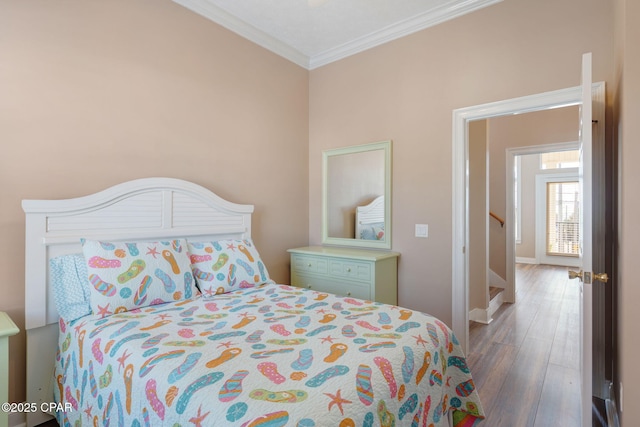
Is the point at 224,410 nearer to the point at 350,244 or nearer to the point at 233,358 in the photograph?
the point at 233,358

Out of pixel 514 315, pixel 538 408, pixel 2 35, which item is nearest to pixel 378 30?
pixel 2 35

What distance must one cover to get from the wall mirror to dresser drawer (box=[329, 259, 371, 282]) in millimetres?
397

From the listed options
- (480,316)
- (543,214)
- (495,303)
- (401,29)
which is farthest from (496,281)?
(543,214)

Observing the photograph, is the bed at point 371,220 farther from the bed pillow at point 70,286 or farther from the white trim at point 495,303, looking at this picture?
the bed pillow at point 70,286

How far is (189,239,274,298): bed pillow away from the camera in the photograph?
89.5 inches

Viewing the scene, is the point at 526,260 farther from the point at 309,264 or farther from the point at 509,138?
the point at 309,264

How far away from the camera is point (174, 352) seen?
1338 mm

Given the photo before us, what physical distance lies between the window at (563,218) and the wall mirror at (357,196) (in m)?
6.33

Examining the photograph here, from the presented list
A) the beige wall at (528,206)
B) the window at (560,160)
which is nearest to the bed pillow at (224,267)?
the beige wall at (528,206)

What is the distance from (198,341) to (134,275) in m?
0.74

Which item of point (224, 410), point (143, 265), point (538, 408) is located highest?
point (143, 265)

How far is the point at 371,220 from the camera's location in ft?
10.8

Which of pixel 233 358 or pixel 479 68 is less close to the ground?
pixel 479 68

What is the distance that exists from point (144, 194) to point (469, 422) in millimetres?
2436
